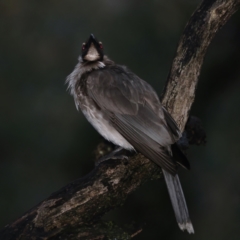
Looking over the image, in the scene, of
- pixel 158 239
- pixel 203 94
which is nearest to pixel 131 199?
pixel 158 239

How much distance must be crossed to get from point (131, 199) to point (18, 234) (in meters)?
2.90

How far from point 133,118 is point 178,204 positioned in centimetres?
77

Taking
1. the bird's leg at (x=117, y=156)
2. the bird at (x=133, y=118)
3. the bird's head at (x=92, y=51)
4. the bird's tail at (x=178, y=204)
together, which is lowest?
the bird's tail at (x=178, y=204)

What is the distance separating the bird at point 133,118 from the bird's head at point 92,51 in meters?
0.26

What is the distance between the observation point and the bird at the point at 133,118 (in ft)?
14.8

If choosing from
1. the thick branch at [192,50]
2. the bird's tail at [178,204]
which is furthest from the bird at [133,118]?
the thick branch at [192,50]

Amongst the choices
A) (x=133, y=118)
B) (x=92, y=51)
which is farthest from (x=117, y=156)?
(x=92, y=51)

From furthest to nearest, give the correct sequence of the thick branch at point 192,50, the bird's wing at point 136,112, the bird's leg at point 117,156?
the thick branch at point 192,50 → the bird's leg at point 117,156 → the bird's wing at point 136,112

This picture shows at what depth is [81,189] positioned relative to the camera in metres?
4.34

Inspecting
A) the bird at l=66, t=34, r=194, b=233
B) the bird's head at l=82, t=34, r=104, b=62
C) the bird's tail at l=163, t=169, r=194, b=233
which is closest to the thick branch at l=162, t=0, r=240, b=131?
the bird at l=66, t=34, r=194, b=233

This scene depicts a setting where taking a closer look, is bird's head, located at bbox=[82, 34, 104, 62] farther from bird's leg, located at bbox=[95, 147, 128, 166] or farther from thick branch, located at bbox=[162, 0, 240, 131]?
bird's leg, located at bbox=[95, 147, 128, 166]

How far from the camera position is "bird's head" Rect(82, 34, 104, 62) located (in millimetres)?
5477

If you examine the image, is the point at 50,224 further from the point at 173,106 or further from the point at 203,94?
the point at 203,94

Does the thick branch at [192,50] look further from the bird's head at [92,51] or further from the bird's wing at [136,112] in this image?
the bird's head at [92,51]
